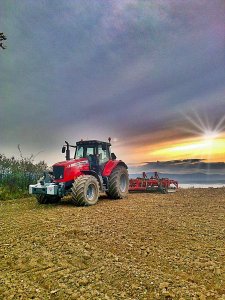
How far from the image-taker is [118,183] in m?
17.6

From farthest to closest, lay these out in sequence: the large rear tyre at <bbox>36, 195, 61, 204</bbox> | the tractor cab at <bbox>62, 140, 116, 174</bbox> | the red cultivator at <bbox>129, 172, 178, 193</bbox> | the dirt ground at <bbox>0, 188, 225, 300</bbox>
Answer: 1. the red cultivator at <bbox>129, 172, 178, 193</bbox>
2. the tractor cab at <bbox>62, 140, 116, 174</bbox>
3. the large rear tyre at <bbox>36, 195, 61, 204</bbox>
4. the dirt ground at <bbox>0, 188, 225, 300</bbox>

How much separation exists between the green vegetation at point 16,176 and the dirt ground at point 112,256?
9793 millimetres

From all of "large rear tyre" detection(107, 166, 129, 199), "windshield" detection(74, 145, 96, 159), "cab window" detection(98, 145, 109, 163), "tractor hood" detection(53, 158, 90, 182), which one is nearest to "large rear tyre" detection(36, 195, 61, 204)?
"tractor hood" detection(53, 158, 90, 182)

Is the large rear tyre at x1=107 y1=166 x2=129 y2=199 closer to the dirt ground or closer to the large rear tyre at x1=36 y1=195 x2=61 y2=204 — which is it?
the large rear tyre at x1=36 y1=195 x2=61 y2=204

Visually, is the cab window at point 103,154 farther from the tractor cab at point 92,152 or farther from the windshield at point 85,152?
the windshield at point 85,152

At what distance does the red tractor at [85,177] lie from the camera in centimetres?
1476

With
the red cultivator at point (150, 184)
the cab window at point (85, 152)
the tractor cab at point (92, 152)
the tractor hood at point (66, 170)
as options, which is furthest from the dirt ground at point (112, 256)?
the red cultivator at point (150, 184)

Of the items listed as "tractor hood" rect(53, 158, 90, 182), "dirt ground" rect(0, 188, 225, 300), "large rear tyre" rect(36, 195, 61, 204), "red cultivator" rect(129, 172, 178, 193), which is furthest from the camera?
"red cultivator" rect(129, 172, 178, 193)

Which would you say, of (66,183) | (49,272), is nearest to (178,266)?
(49,272)

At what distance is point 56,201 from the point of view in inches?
661

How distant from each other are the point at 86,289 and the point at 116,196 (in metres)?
11.8

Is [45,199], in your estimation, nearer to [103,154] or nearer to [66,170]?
[66,170]

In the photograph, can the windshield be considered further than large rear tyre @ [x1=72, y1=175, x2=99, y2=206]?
Yes

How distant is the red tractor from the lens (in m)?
14.8
